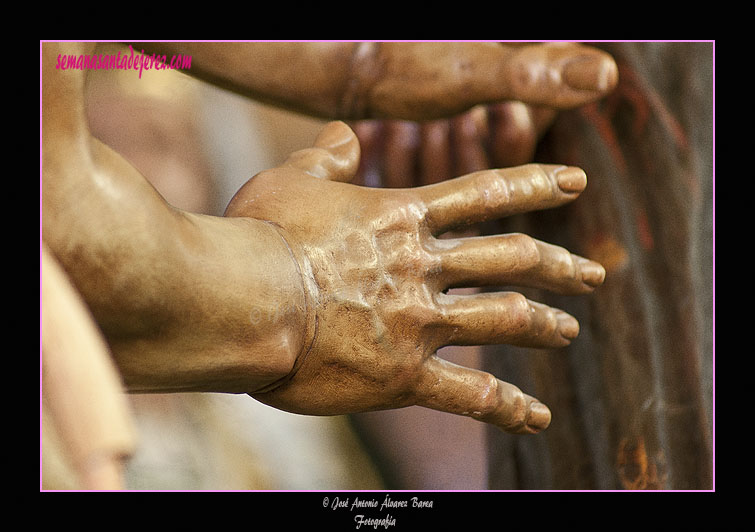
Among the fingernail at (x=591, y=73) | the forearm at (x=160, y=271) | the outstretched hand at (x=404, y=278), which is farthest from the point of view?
the fingernail at (x=591, y=73)

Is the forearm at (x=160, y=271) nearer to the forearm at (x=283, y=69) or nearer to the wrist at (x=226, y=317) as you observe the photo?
the wrist at (x=226, y=317)

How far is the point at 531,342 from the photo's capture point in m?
0.63

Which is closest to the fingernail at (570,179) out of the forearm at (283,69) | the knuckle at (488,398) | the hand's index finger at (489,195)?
the hand's index finger at (489,195)

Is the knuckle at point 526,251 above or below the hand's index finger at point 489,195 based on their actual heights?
below

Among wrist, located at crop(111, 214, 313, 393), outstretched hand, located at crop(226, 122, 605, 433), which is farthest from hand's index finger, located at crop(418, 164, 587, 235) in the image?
wrist, located at crop(111, 214, 313, 393)

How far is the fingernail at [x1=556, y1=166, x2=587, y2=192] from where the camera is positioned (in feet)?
2.03

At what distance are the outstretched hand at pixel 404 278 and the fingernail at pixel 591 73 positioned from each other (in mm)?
149

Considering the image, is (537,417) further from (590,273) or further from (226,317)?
(226,317)

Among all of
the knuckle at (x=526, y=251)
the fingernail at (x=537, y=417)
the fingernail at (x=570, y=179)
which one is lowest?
the fingernail at (x=537, y=417)

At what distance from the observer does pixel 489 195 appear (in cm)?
60

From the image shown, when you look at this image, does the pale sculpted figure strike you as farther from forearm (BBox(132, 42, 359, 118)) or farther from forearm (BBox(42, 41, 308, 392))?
forearm (BBox(132, 42, 359, 118))

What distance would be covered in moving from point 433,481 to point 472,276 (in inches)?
17.0

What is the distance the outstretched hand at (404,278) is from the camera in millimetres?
579

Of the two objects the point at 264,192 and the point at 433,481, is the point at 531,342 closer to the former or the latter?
the point at 264,192
